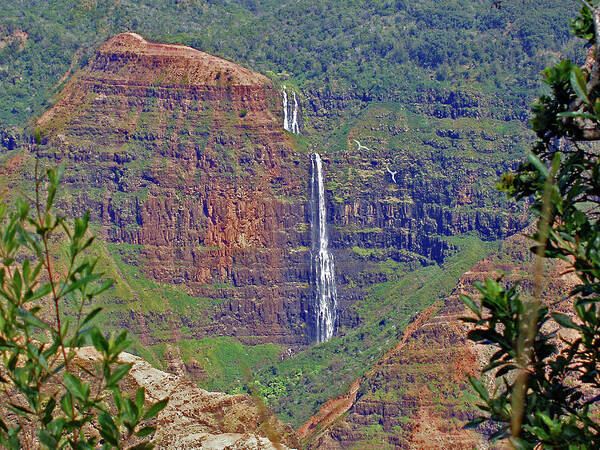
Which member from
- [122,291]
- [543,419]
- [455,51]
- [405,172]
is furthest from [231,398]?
[455,51]

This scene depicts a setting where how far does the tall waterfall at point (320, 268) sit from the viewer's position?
304 ft

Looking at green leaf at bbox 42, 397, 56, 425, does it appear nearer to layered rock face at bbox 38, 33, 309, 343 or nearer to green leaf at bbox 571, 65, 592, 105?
green leaf at bbox 571, 65, 592, 105

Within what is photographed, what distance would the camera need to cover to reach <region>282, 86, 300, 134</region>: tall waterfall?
334 ft

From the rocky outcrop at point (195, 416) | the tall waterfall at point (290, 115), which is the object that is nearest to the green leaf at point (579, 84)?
the rocky outcrop at point (195, 416)

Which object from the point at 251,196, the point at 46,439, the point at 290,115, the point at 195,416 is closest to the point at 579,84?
the point at 46,439

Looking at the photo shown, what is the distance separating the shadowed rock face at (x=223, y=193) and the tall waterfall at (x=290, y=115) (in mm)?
1858

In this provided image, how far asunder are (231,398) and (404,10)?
99.0m

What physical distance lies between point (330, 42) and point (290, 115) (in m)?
18.2

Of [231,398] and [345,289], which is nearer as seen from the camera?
[231,398]

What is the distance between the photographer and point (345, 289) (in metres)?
94.0

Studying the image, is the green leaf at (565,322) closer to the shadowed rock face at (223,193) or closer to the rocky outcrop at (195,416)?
the rocky outcrop at (195,416)

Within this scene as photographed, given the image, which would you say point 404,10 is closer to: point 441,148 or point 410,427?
point 441,148

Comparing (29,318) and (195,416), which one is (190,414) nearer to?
(195,416)

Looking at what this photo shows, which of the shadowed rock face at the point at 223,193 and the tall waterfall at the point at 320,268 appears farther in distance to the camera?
the tall waterfall at the point at 320,268
